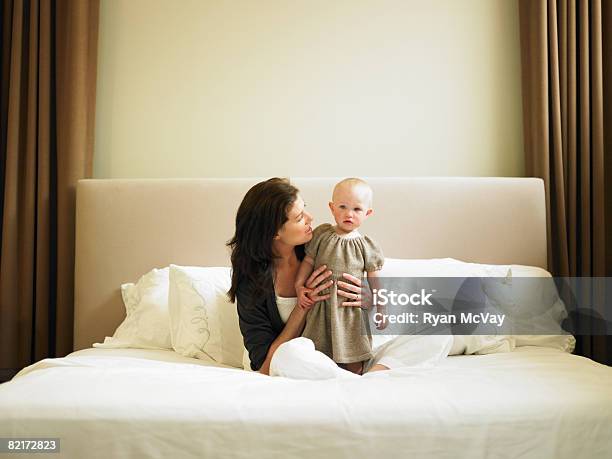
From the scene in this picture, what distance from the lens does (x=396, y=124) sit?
3082 millimetres

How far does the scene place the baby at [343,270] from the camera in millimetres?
2031

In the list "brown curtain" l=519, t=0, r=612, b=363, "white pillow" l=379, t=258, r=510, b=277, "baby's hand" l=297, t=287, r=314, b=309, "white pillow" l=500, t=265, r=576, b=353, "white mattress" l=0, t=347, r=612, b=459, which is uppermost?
"brown curtain" l=519, t=0, r=612, b=363

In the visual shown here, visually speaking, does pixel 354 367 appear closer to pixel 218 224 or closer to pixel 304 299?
pixel 304 299

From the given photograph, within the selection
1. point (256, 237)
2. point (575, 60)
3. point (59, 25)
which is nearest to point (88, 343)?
point (256, 237)

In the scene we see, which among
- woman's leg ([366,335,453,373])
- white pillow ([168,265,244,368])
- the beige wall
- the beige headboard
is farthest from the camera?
the beige wall

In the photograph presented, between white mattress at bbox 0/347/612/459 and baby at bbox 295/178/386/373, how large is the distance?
40cm

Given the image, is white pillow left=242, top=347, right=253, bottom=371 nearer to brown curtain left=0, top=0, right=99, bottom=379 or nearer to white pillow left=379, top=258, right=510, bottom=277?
white pillow left=379, top=258, right=510, bottom=277

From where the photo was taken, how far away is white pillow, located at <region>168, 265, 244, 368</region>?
2338 mm

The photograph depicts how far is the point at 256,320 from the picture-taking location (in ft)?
6.84

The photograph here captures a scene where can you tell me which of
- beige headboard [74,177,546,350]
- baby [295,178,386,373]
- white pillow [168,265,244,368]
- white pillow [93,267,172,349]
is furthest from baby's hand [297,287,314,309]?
beige headboard [74,177,546,350]

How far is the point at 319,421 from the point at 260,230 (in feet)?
2.46

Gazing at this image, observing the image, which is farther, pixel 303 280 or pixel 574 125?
pixel 574 125

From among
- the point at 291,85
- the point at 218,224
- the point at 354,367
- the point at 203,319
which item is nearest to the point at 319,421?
the point at 354,367

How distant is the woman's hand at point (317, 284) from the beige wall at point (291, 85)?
3.57 ft
